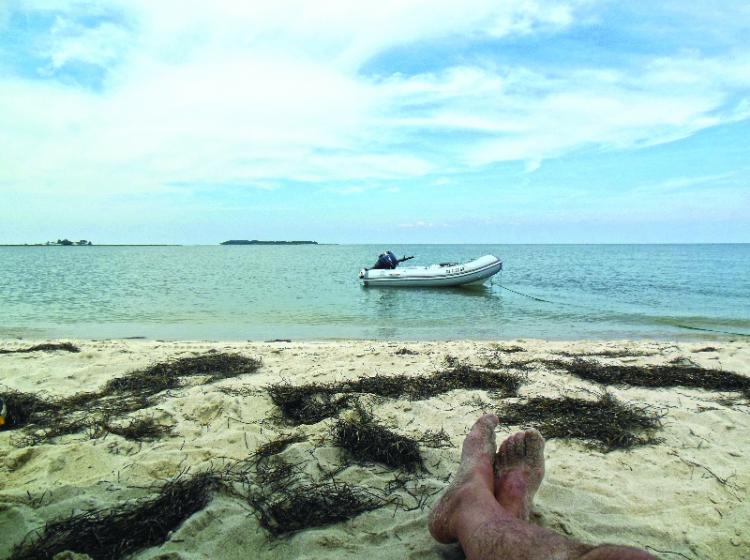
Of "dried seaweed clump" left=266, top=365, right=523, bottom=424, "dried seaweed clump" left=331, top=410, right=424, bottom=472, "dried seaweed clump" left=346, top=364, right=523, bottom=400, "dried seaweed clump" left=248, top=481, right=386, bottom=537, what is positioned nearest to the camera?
"dried seaweed clump" left=248, top=481, right=386, bottom=537

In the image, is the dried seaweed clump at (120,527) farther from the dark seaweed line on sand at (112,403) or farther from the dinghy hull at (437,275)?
the dinghy hull at (437,275)

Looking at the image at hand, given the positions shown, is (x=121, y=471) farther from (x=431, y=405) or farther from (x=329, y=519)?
(x=431, y=405)

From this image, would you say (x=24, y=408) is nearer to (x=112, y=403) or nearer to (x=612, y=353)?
(x=112, y=403)

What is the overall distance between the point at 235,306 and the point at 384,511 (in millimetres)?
13176

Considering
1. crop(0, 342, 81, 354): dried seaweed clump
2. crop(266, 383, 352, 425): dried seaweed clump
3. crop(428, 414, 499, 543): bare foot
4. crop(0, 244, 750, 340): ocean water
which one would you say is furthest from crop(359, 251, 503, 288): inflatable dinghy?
crop(428, 414, 499, 543): bare foot

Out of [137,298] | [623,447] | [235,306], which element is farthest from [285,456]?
[137,298]

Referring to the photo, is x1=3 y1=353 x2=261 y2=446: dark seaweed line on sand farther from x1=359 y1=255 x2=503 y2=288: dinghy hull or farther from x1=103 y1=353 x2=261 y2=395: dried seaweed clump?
x1=359 y1=255 x2=503 y2=288: dinghy hull

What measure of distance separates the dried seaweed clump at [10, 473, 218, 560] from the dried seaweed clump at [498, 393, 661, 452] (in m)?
2.19

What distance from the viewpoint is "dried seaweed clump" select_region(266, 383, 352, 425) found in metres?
3.32

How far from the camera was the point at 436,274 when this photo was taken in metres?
19.5

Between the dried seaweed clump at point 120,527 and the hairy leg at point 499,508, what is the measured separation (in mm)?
1162

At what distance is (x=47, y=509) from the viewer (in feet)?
6.66

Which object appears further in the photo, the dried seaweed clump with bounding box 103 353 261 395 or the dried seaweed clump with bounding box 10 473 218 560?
the dried seaweed clump with bounding box 103 353 261 395

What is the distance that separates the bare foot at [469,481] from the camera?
1.79 meters
